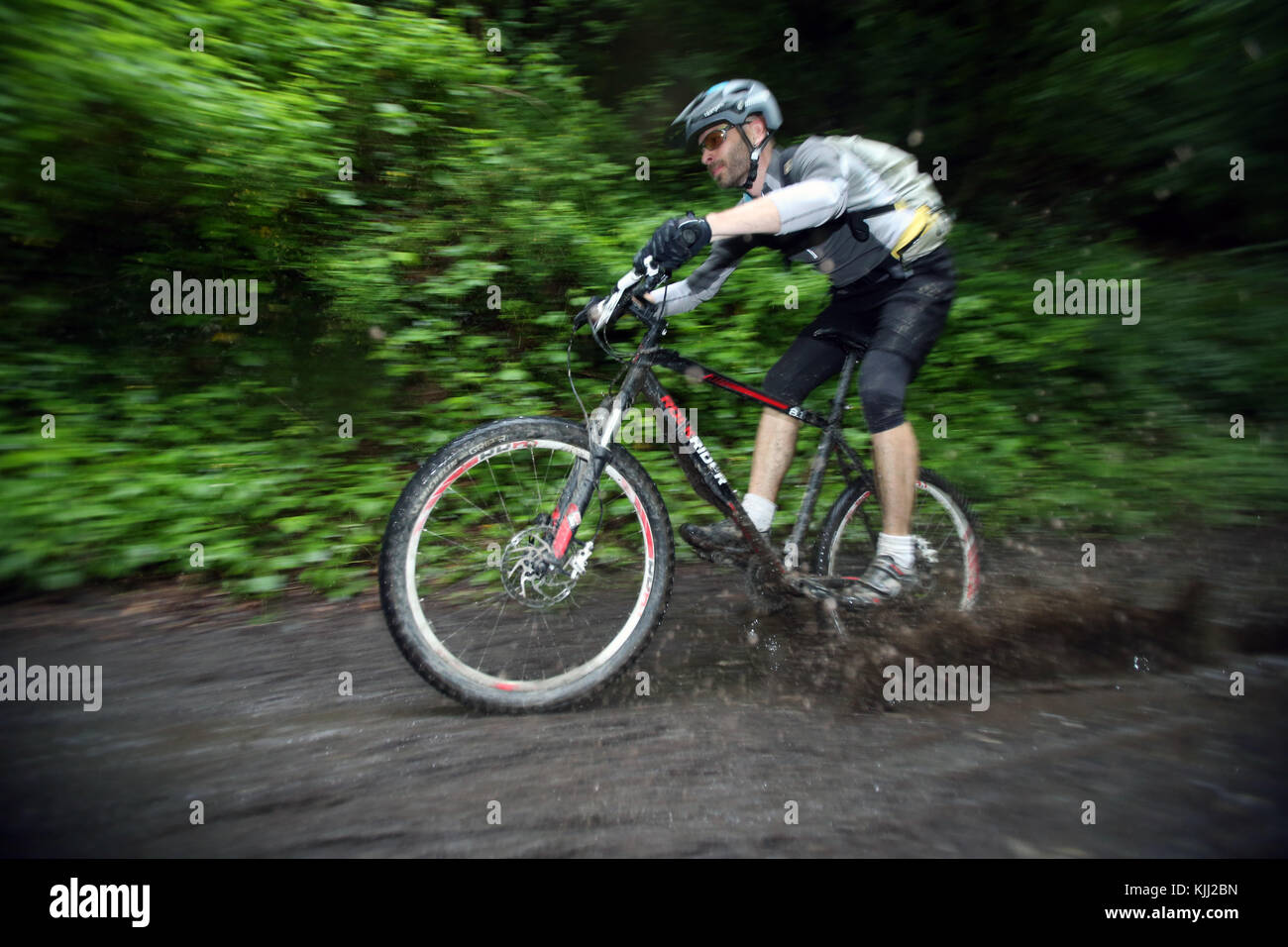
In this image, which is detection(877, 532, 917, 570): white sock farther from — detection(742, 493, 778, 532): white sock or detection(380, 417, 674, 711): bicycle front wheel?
detection(380, 417, 674, 711): bicycle front wheel

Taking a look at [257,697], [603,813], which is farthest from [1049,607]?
[257,697]

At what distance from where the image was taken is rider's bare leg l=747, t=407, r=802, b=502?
3281mm

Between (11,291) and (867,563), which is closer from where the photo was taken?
(867,563)

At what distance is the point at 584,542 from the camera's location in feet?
9.24

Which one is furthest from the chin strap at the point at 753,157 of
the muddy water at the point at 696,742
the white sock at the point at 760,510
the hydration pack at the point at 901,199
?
the muddy water at the point at 696,742

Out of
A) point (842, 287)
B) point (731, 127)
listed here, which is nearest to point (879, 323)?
point (842, 287)

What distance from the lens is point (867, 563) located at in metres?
3.34

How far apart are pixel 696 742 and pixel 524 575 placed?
77 centimetres

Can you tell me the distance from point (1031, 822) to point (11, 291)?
5054mm

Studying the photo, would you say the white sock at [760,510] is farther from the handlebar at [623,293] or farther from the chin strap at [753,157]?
the chin strap at [753,157]

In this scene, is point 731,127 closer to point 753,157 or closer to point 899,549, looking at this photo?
point 753,157

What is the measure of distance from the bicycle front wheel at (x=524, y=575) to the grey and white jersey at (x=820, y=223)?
2.56 ft

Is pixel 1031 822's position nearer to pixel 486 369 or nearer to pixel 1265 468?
pixel 486 369

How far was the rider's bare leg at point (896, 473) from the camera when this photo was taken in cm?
313
